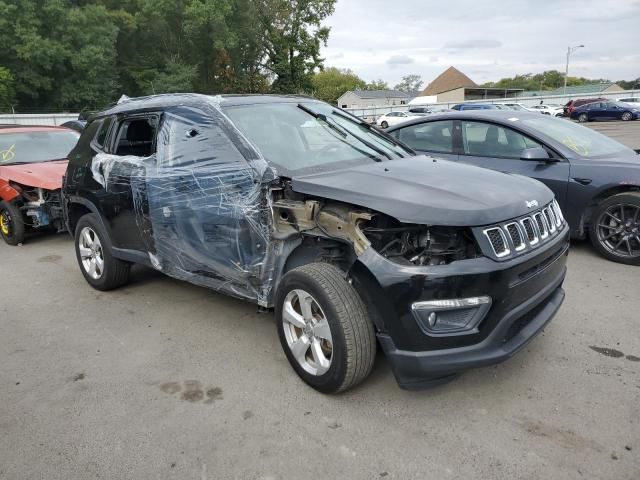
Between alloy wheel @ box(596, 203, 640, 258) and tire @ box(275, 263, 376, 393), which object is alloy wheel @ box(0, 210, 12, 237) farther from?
alloy wheel @ box(596, 203, 640, 258)

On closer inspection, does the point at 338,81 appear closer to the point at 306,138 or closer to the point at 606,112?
the point at 606,112

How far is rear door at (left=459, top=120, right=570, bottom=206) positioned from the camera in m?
5.23

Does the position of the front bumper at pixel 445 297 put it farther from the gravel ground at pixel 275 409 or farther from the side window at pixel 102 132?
the side window at pixel 102 132

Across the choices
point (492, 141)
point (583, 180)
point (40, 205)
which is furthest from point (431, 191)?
point (40, 205)

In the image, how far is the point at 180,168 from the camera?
3711 millimetres

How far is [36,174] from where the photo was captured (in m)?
6.59

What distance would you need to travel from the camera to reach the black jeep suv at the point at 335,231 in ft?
8.38

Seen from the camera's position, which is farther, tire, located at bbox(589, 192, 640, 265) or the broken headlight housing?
tire, located at bbox(589, 192, 640, 265)

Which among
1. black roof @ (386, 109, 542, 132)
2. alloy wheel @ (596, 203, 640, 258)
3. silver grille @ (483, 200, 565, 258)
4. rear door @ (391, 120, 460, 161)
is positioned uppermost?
black roof @ (386, 109, 542, 132)

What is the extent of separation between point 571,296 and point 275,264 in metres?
2.71

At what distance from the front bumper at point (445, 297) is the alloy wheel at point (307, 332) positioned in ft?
1.26

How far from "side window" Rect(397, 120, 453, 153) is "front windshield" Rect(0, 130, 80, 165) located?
5314 mm

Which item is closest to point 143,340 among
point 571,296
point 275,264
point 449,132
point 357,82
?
point 275,264

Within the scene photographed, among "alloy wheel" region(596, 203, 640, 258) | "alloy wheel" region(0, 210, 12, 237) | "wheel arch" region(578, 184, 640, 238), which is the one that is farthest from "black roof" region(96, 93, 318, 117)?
"alloy wheel" region(0, 210, 12, 237)
